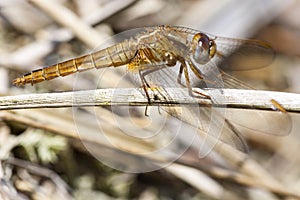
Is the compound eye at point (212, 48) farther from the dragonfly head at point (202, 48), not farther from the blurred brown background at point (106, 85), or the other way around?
the blurred brown background at point (106, 85)

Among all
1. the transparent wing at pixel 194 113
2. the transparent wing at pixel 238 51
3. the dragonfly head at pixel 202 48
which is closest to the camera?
the transparent wing at pixel 194 113

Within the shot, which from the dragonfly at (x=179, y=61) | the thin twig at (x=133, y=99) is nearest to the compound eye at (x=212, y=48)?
the dragonfly at (x=179, y=61)

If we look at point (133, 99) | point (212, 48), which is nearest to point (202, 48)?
point (212, 48)

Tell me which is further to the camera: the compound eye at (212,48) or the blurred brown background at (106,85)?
the blurred brown background at (106,85)

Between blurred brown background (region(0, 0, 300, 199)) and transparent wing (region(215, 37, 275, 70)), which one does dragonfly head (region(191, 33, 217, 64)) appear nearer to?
transparent wing (region(215, 37, 275, 70))

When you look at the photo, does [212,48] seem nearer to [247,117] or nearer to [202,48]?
[202,48]
